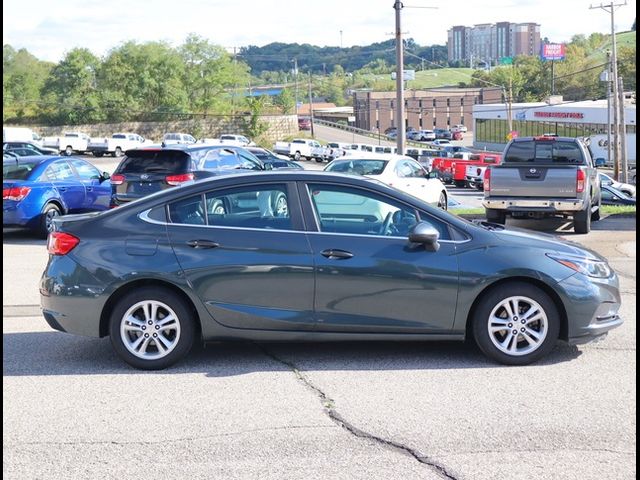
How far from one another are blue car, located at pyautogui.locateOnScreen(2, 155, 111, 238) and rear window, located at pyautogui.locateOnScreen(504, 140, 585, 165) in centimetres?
787

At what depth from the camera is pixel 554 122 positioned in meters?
96.1

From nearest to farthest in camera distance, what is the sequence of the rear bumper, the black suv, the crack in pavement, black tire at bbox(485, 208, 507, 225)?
the crack in pavement < the rear bumper < the black suv < black tire at bbox(485, 208, 507, 225)

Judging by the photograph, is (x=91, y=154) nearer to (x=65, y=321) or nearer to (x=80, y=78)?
(x=80, y=78)

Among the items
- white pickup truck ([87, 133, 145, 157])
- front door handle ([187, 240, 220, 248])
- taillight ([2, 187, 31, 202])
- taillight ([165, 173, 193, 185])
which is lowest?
front door handle ([187, 240, 220, 248])

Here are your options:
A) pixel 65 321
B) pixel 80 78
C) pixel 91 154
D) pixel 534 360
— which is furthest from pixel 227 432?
pixel 80 78

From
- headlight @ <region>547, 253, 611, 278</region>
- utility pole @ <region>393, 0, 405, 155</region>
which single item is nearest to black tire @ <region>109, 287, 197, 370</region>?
headlight @ <region>547, 253, 611, 278</region>

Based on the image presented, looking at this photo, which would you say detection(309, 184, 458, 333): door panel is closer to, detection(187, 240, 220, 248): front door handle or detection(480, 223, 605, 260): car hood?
detection(480, 223, 605, 260): car hood

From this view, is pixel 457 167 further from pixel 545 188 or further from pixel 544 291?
pixel 544 291

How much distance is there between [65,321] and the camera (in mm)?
7152

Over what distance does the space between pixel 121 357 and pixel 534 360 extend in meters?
3.18

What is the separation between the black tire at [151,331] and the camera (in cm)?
702

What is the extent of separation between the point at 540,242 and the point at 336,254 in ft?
5.41

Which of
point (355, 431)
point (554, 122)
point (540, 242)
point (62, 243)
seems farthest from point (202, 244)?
point (554, 122)

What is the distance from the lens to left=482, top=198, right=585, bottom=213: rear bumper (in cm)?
1605
